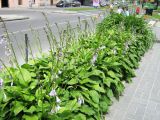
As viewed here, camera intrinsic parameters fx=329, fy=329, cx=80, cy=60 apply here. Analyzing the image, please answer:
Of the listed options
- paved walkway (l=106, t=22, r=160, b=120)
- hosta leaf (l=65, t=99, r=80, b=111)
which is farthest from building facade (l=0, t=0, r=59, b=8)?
hosta leaf (l=65, t=99, r=80, b=111)

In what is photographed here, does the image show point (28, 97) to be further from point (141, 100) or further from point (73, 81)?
point (141, 100)

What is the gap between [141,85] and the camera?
6852mm

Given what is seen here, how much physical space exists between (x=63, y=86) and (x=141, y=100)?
6.70 feet

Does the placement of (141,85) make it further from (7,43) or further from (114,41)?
(7,43)

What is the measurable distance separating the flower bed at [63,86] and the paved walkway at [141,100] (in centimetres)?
20

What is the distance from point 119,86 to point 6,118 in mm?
2653

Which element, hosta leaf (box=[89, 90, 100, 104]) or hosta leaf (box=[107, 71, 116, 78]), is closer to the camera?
hosta leaf (box=[89, 90, 100, 104])

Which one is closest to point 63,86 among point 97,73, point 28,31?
point 97,73

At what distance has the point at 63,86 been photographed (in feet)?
14.2

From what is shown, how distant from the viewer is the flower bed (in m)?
3.56

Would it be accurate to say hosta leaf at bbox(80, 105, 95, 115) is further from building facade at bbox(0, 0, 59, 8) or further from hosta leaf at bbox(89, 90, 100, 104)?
building facade at bbox(0, 0, 59, 8)

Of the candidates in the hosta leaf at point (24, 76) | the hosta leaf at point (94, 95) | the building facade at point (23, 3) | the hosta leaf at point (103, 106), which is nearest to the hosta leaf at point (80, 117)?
the hosta leaf at point (94, 95)

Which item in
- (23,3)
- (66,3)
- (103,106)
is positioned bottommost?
(66,3)

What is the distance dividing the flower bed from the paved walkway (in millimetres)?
198
